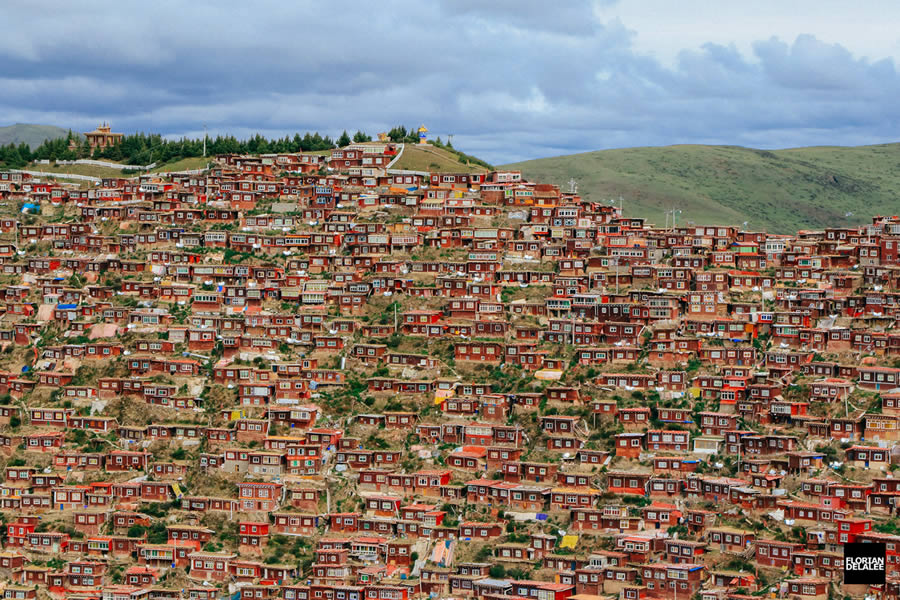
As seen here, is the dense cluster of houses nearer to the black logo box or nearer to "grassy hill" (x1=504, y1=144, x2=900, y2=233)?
the black logo box

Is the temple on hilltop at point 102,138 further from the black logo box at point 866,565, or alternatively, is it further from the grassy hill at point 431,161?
the black logo box at point 866,565

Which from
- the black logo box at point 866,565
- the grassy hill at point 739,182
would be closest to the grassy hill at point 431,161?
the grassy hill at point 739,182

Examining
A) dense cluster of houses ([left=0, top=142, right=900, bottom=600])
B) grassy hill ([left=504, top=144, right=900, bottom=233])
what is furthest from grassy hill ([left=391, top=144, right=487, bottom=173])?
grassy hill ([left=504, top=144, right=900, bottom=233])

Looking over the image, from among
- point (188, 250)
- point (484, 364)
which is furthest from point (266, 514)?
point (188, 250)

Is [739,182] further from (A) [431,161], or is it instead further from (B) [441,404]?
(B) [441,404]

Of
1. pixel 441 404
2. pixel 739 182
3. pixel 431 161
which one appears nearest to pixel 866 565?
pixel 441 404
